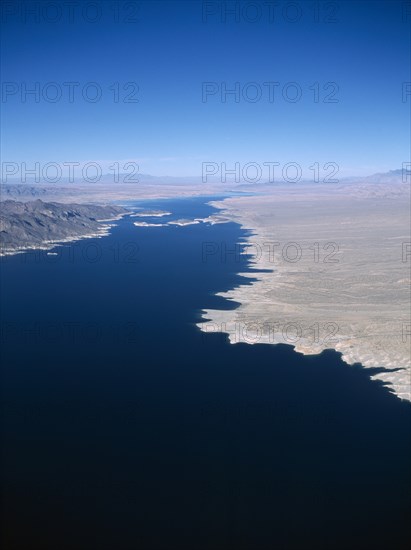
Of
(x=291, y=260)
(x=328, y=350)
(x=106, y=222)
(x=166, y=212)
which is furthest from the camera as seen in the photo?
(x=166, y=212)

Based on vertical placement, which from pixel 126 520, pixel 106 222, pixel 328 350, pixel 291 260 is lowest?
pixel 126 520

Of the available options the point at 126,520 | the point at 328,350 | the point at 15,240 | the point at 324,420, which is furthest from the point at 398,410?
the point at 15,240

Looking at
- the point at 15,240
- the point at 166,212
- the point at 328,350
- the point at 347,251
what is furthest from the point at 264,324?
the point at 166,212

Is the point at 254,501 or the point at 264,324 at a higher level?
the point at 264,324

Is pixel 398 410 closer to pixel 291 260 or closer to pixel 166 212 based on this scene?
pixel 291 260

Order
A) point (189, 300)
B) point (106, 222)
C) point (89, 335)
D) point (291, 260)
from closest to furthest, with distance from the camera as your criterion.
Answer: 1. point (89, 335)
2. point (189, 300)
3. point (291, 260)
4. point (106, 222)

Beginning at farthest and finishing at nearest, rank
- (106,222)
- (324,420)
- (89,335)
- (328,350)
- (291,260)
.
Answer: (106,222)
(291,260)
(89,335)
(328,350)
(324,420)

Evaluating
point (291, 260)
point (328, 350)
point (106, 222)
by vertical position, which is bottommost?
point (328, 350)

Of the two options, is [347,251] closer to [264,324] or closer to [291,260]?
[291,260]

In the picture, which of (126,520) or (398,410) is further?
(398,410)
